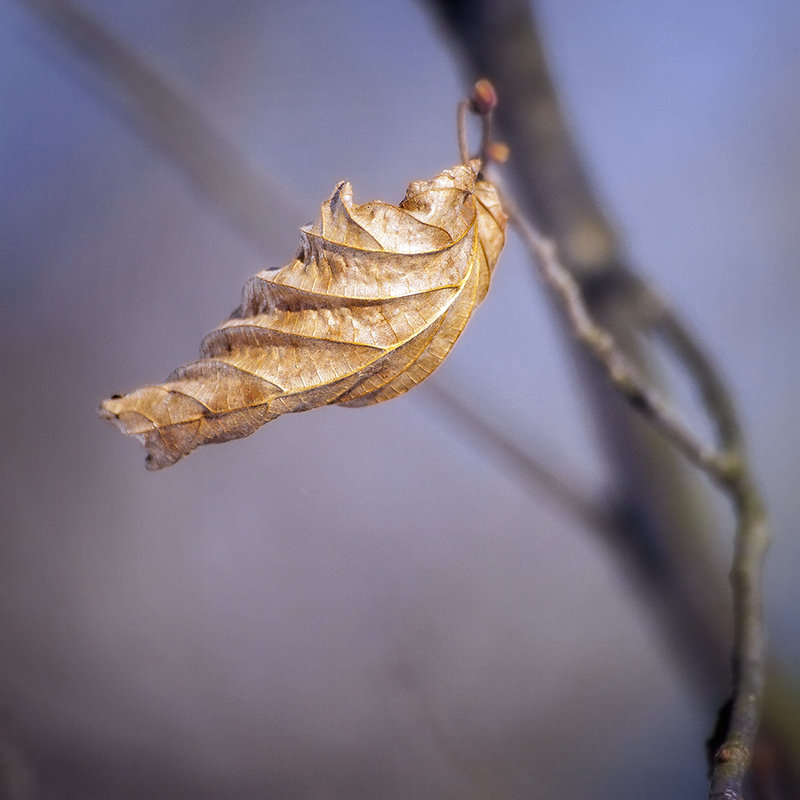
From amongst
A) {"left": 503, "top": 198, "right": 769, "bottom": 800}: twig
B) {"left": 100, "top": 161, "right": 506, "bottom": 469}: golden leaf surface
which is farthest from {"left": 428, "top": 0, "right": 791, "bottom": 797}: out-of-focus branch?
{"left": 100, "top": 161, "right": 506, "bottom": 469}: golden leaf surface

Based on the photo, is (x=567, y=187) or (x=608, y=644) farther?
(x=608, y=644)

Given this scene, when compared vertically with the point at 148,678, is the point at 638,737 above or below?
below

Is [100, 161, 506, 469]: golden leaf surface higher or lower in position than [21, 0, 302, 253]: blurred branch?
lower

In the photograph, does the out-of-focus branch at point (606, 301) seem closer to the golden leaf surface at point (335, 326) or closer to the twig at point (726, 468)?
the twig at point (726, 468)

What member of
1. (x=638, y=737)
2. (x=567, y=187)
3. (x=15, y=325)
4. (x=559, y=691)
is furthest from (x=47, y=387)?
(x=638, y=737)

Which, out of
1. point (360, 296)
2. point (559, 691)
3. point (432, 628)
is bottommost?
point (559, 691)

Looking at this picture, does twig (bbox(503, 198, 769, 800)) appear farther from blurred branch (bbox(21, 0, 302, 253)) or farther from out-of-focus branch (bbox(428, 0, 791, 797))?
blurred branch (bbox(21, 0, 302, 253))

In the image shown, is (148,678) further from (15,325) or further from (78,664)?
(15,325)
